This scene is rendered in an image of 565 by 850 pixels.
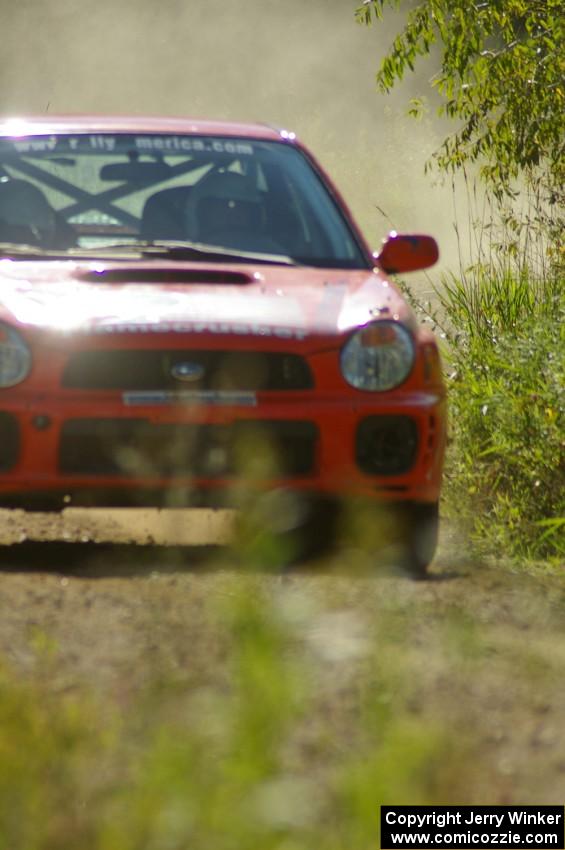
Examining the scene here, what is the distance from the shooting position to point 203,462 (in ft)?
17.9

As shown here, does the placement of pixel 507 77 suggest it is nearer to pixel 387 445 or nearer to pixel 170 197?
pixel 170 197

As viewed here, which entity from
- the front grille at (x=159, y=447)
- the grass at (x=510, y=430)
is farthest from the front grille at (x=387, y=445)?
the grass at (x=510, y=430)

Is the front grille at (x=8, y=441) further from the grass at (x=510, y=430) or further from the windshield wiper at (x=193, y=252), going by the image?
the grass at (x=510, y=430)

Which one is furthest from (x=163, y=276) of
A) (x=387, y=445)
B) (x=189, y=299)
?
(x=387, y=445)

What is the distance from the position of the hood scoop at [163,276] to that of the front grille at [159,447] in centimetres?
62

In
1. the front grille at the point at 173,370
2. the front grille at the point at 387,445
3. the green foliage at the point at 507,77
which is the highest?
the green foliage at the point at 507,77

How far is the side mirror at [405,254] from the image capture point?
6.71 meters

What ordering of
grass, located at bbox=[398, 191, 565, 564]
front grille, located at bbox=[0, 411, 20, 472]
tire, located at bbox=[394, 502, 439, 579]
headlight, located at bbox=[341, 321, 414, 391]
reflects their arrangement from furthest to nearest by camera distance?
1. grass, located at bbox=[398, 191, 565, 564]
2. tire, located at bbox=[394, 502, 439, 579]
3. headlight, located at bbox=[341, 321, 414, 391]
4. front grille, located at bbox=[0, 411, 20, 472]

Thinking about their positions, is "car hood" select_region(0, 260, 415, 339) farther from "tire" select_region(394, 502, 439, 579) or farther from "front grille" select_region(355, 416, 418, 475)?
"tire" select_region(394, 502, 439, 579)

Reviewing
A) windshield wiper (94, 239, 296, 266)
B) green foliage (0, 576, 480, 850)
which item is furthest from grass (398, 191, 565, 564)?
green foliage (0, 576, 480, 850)

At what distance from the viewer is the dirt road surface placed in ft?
11.4

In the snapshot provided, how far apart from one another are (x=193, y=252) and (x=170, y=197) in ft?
1.89

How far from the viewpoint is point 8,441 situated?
214 inches

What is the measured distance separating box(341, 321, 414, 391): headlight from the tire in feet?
1.25
